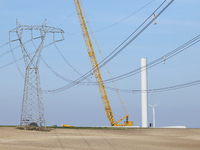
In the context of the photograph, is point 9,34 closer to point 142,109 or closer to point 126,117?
point 142,109

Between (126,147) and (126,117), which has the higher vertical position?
(126,117)

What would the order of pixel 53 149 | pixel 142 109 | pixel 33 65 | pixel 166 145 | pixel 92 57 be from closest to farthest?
pixel 53 149, pixel 166 145, pixel 33 65, pixel 142 109, pixel 92 57

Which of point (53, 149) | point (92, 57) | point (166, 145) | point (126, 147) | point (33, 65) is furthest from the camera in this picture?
point (92, 57)

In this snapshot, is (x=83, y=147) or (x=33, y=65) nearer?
(x=83, y=147)

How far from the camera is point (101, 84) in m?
118

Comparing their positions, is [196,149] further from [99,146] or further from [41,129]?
[41,129]

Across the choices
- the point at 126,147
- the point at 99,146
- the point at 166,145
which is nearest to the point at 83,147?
the point at 99,146

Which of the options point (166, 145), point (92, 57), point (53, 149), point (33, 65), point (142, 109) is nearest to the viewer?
point (53, 149)

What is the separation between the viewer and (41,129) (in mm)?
65938

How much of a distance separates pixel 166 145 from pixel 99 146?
777cm

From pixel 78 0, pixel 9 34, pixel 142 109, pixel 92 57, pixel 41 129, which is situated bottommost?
pixel 41 129

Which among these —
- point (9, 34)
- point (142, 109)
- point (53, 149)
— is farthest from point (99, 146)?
point (142, 109)

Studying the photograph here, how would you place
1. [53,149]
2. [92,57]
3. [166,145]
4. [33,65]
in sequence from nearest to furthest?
1. [53,149]
2. [166,145]
3. [33,65]
4. [92,57]

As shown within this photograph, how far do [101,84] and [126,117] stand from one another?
43.1 ft
